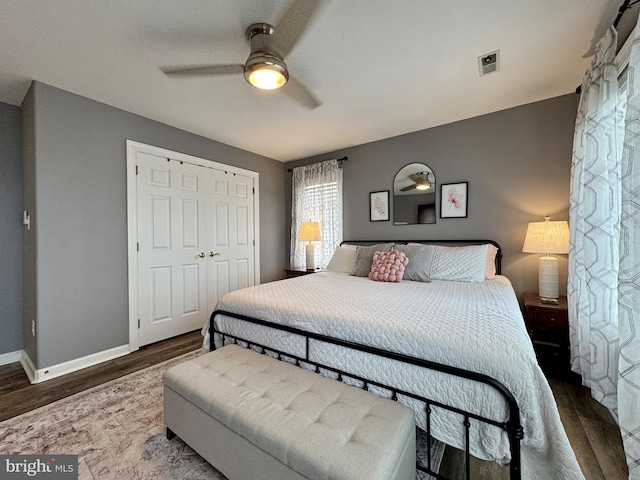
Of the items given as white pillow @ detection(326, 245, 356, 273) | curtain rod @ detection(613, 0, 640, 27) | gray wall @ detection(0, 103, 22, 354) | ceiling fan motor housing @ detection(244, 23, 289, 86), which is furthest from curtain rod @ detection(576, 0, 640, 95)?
gray wall @ detection(0, 103, 22, 354)

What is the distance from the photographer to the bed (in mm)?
1022

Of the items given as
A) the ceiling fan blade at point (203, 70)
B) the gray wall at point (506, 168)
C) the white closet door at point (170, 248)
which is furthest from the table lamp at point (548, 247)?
the white closet door at point (170, 248)

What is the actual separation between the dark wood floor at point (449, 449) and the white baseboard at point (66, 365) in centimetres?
5

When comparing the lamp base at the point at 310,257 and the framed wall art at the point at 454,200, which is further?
the lamp base at the point at 310,257

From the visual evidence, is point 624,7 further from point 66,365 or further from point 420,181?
point 66,365

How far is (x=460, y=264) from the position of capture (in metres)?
2.62

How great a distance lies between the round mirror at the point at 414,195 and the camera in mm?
3342

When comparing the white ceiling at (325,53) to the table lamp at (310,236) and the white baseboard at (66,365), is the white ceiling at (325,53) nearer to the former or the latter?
the table lamp at (310,236)

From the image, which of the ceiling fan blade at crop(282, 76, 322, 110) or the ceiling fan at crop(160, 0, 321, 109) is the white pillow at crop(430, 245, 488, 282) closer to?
the ceiling fan blade at crop(282, 76, 322, 110)

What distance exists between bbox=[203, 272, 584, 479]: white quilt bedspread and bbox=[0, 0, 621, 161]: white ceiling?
1775 mm

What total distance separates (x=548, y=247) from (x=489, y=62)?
64.1 inches

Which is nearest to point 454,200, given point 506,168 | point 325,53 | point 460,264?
point 506,168

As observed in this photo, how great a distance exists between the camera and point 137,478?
1.33 meters

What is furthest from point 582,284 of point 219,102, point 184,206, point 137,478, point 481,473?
point 184,206
